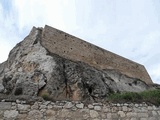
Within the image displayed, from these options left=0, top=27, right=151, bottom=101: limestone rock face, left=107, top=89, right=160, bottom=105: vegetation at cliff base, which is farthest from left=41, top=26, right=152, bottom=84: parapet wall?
left=107, top=89, right=160, bottom=105: vegetation at cliff base

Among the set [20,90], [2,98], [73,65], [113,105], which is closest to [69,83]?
[73,65]

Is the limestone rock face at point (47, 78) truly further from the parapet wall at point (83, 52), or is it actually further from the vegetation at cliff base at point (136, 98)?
the vegetation at cliff base at point (136, 98)

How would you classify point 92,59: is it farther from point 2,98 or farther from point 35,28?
point 2,98

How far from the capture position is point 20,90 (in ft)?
33.6

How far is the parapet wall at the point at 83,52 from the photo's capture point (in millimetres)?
13484

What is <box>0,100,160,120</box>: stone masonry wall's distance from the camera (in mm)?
4762

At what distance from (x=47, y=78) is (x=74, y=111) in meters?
5.43

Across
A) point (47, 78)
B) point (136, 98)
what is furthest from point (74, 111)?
point (47, 78)

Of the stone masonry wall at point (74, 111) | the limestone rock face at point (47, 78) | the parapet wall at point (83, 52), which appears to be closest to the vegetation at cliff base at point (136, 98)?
the stone masonry wall at point (74, 111)

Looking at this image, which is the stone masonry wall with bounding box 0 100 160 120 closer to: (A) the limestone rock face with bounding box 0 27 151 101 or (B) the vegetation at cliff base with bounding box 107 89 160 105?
(B) the vegetation at cliff base with bounding box 107 89 160 105

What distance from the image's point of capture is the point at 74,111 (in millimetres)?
5219

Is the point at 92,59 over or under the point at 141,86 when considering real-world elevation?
over

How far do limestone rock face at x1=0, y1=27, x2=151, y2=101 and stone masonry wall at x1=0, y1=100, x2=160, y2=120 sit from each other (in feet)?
10.4

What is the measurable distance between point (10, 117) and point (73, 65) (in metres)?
7.04
